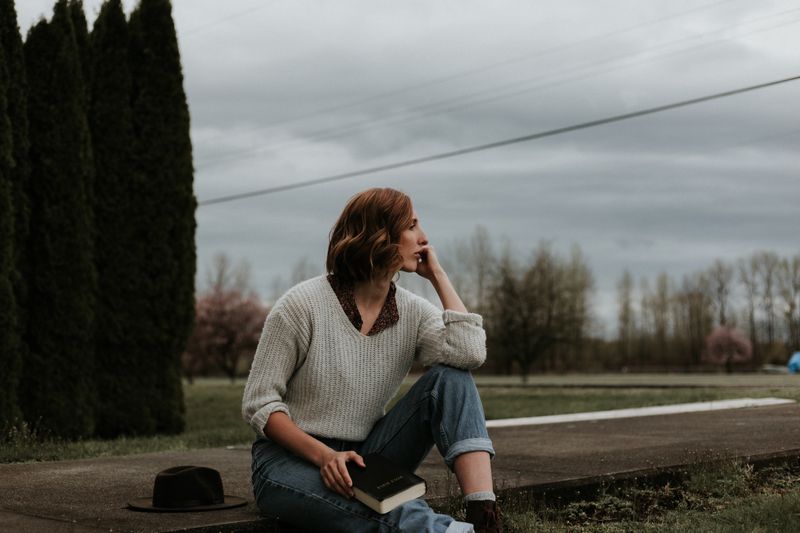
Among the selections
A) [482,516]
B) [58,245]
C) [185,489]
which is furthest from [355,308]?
[58,245]

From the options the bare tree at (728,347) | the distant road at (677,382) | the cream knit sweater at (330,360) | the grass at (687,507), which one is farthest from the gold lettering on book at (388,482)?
the bare tree at (728,347)

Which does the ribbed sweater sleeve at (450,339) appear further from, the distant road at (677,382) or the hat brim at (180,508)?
the distant road at (677,382)

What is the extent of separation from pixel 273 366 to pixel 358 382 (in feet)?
1.01

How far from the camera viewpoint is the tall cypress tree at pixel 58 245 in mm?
10828

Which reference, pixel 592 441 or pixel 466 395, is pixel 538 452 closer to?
pixel 592 441

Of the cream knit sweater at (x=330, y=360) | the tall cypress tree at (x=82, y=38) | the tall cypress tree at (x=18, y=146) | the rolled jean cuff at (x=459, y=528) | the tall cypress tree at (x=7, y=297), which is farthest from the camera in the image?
the tall cypress tree at (x=82, y=38)

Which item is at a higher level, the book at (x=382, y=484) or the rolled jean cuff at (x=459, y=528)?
A: the book at (x=382, y=484)

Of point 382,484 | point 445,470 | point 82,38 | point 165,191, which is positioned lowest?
point 445,470

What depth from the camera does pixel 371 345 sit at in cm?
339

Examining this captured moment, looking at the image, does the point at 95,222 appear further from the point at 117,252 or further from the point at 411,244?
the point at 411,244

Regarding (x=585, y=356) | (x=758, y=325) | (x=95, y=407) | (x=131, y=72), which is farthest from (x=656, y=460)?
(x=758, y=325)

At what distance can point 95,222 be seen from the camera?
11.9 meters

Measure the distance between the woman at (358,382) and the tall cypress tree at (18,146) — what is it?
7.95 m

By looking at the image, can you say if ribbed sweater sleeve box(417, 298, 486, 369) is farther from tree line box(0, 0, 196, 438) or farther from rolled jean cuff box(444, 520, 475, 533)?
tree line box(0, 0, 196, 438)
